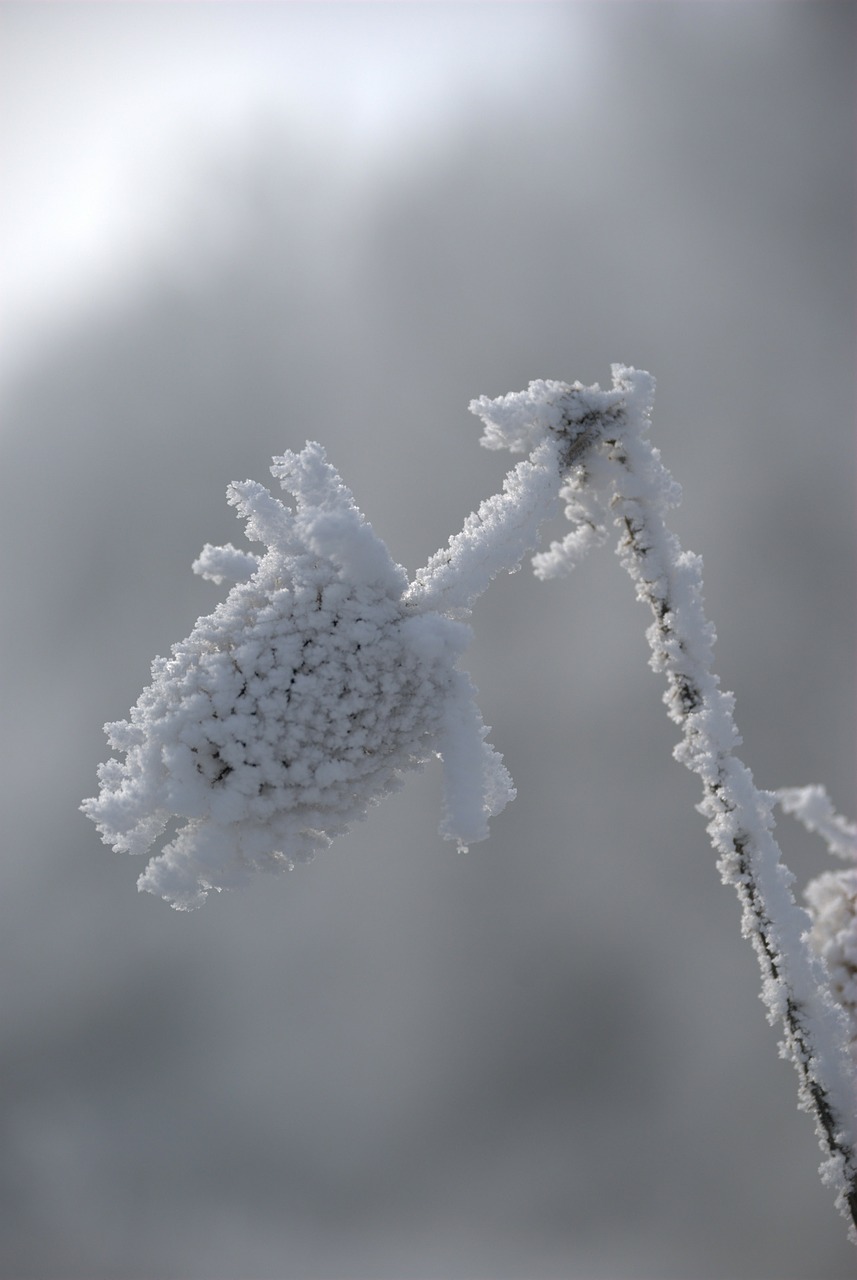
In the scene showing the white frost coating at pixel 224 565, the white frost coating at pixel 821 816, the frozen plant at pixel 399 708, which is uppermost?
the white frost coating at pixel 224 565

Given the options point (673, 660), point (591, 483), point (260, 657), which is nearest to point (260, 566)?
point (260, 657)

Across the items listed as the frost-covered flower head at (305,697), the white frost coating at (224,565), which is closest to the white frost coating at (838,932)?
the frost-covered flower head at (305,697)

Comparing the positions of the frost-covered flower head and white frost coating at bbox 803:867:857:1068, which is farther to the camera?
white frost coating at bbox 803:867:857:1068

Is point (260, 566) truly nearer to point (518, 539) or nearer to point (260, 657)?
point (260, 657)

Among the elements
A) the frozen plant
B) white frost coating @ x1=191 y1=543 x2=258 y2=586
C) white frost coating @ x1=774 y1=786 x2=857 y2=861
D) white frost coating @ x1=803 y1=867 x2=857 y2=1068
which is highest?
white frost coating @ x1=191 y1=543 x2=258 y2=586

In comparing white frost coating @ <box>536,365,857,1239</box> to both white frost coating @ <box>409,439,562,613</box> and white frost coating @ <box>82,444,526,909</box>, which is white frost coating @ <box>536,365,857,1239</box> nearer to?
white frost coating @ <box>409,439,562,613</box>

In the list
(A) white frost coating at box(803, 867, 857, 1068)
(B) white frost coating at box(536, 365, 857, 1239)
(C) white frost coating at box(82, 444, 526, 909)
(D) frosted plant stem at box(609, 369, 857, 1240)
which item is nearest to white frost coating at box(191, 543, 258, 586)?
(C) white frost coating at box(82, 444, 526, 909)

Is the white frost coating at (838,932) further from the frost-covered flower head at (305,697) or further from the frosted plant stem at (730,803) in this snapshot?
the frost-covered flower head at (305,697)

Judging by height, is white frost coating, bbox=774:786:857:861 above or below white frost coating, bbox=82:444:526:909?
below
